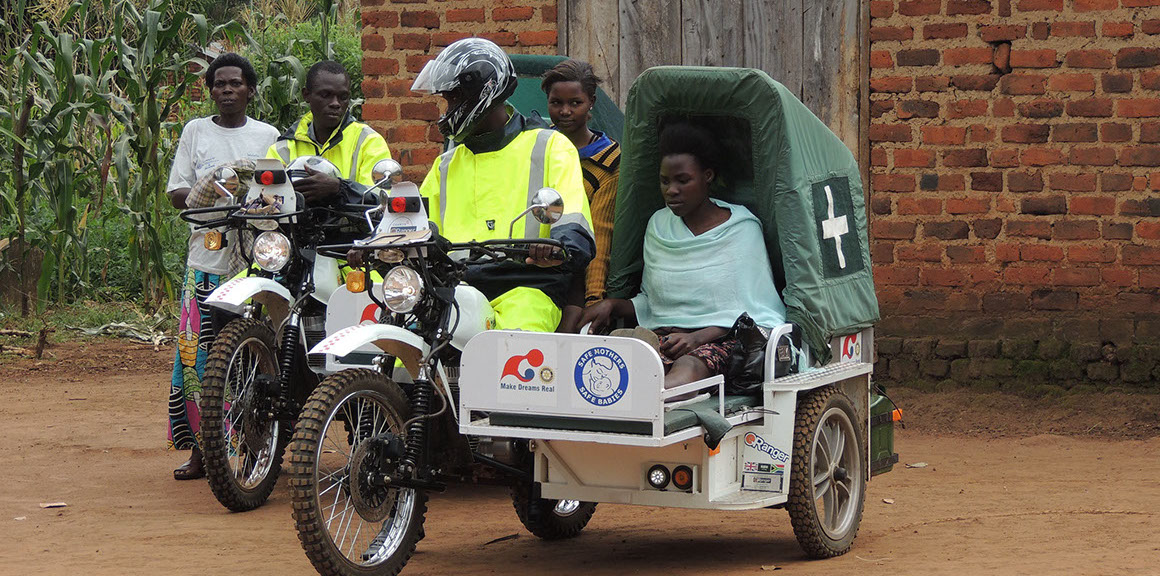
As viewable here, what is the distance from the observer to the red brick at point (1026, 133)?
8.06m

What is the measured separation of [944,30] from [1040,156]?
2.79 ft

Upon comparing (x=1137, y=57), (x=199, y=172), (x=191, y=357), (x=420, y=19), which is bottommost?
(x=191, y=357)

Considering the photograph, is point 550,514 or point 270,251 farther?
point 270,251

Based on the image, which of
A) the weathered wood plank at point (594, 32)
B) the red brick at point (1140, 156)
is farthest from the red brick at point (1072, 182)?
the weathered wood plank at point (594, 32)

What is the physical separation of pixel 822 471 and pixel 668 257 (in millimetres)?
983

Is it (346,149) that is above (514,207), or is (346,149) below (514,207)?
above

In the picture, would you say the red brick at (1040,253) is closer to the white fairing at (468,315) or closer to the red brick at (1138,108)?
the red brick at (1138,108)

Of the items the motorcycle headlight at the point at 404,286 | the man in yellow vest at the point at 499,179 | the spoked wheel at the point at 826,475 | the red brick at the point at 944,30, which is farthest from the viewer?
the red brick at the point at 944,30

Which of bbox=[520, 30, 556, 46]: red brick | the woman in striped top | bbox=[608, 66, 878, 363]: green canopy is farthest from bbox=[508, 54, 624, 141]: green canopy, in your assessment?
bbox=[520, 30, 556, 46]: red brick

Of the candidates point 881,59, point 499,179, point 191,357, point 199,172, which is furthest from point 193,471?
point 881,59

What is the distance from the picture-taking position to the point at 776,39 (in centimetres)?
880

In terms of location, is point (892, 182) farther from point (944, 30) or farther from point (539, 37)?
point (539, 37)

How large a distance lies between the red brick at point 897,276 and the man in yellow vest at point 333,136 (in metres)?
3.01

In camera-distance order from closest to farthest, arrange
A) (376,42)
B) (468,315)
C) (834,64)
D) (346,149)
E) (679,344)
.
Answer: (468,315)
(679,344)
(346,149)
(834,64)
(376,42)
